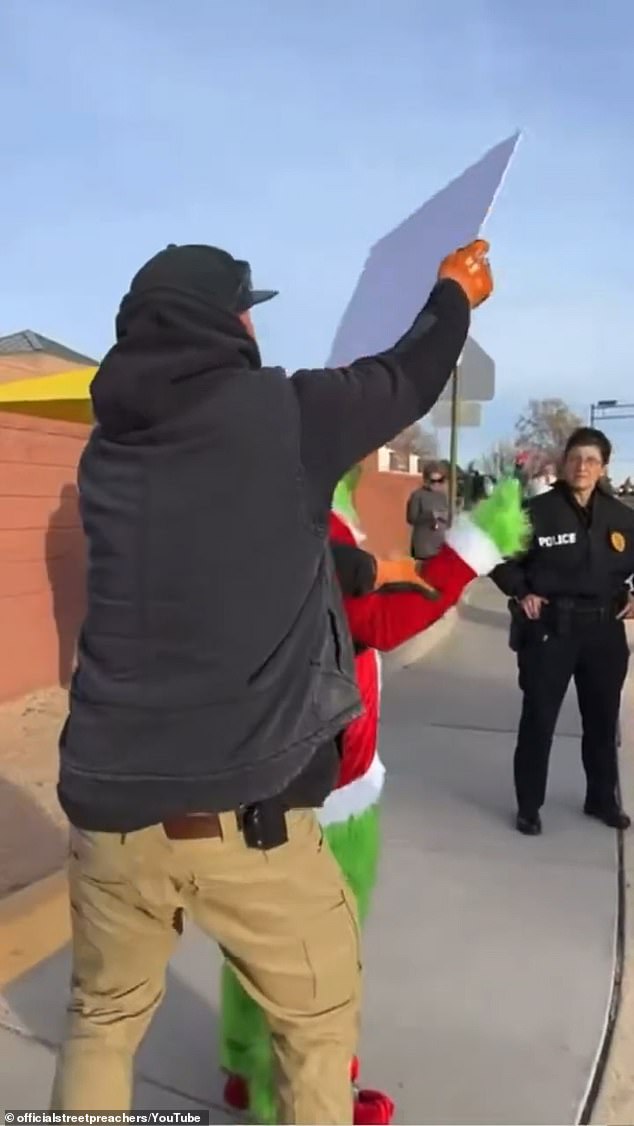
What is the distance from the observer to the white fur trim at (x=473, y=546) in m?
2.20

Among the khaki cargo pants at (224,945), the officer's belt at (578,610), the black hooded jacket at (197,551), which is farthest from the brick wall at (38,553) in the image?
the black hooded jacket at (197,551)

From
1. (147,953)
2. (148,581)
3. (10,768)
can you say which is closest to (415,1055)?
(147,953)

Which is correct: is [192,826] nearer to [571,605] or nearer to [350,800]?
[350,800]

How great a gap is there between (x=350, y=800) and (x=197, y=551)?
918 mm

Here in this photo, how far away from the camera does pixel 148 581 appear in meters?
1.70

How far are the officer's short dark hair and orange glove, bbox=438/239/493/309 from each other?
242cm

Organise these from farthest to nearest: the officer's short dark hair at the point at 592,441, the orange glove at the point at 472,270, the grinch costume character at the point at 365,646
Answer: the officer's short dark hair at the point at 592,441, the grinch costume character at the point at 365,646, the orange glove at the point at 472,270

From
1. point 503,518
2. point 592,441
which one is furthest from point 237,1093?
point 592,441

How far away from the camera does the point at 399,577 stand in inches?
84.4

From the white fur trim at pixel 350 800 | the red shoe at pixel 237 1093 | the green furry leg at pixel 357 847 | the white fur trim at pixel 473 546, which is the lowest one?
the red shoe at pixel 237 1093

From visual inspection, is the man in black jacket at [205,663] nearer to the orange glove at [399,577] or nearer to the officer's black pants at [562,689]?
the orange glove at [399,577]

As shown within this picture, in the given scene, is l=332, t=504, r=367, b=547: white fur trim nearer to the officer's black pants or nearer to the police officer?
the police officer

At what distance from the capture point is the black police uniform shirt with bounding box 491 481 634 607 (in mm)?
4418
